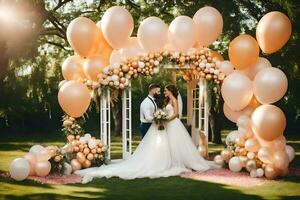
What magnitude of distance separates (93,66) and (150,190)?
371 cm

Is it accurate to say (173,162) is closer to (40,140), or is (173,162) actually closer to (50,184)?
(50,184)

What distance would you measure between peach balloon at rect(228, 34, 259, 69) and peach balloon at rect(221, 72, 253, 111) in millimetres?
483

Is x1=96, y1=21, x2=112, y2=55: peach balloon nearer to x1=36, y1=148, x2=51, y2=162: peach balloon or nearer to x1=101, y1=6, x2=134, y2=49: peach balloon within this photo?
x1=101, y1=6, x2=134, y2=49: peach balloon

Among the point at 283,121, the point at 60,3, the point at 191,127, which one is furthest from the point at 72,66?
the point at 60,3

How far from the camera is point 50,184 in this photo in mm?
9555

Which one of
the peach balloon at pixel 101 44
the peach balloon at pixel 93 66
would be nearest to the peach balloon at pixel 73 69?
the peach balloon at pixel 93 66

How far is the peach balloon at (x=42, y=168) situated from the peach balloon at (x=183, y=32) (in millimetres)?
3897

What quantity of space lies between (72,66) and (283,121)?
499 centimetres

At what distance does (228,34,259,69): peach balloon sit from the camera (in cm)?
1130

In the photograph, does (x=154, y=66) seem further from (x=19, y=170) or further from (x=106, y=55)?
(x=19, y=170)

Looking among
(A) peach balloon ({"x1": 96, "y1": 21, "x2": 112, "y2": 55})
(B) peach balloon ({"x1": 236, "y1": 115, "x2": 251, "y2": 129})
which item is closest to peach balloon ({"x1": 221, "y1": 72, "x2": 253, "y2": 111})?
(B) peach balloon ({"x1": 236, "y1": 115, "x2": 251, "y2": 129})

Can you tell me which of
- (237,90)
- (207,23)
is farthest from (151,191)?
(207,23)

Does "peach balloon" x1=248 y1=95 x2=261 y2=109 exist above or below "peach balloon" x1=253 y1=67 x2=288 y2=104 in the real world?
below

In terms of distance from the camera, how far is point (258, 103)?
11.1 m
